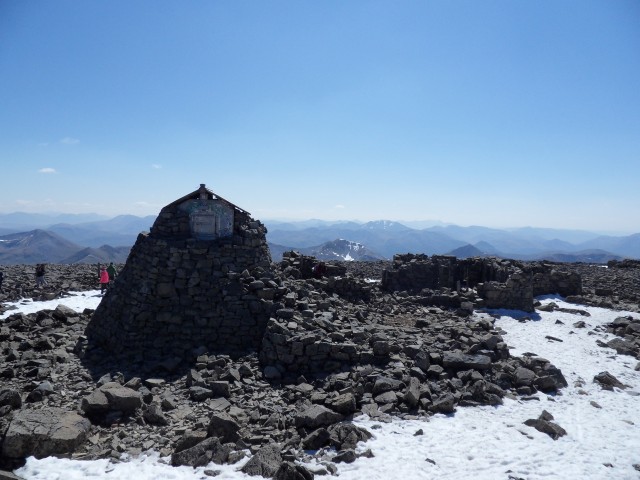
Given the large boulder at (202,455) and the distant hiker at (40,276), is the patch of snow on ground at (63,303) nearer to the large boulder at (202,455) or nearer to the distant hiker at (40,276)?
the distant hiker at (40,276)

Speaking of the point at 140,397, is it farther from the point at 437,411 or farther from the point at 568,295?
the point at 568,295

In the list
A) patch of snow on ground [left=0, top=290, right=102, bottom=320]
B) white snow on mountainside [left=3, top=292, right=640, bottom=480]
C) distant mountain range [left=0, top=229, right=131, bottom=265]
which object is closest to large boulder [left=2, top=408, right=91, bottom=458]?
white snow on mountainside [left=3, top=292, right=640, bottom=480]

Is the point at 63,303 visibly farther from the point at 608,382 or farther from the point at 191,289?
the point at 608,382

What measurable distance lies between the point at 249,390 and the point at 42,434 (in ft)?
15.2

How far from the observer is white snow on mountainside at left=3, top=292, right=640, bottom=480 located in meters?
7.16

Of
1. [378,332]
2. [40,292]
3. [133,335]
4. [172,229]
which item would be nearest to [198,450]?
[133,335]

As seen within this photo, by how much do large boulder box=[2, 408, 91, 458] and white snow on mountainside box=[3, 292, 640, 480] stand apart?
0.22 meters

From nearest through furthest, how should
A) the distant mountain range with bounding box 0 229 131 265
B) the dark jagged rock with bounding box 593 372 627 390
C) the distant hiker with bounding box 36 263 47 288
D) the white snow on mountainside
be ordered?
the white snow on mountainside → the dark jagged rock with bounding box 593 372 627 390 → the distant hiker with bounding box 36 263 47 288 → the distant mountain range with bounding box 0 229 131 265

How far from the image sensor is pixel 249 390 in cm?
1034

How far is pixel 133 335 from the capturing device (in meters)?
12.7

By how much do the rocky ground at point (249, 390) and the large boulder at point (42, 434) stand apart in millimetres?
20

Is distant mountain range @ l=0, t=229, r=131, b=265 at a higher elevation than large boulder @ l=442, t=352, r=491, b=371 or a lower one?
lower

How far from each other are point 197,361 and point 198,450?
4326 millimetres

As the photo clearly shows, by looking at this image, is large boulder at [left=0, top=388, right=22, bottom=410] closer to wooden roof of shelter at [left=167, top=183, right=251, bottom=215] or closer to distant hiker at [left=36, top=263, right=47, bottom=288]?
wooden roof of shelter at [left=167, top=183, right=251, bottom=215]
